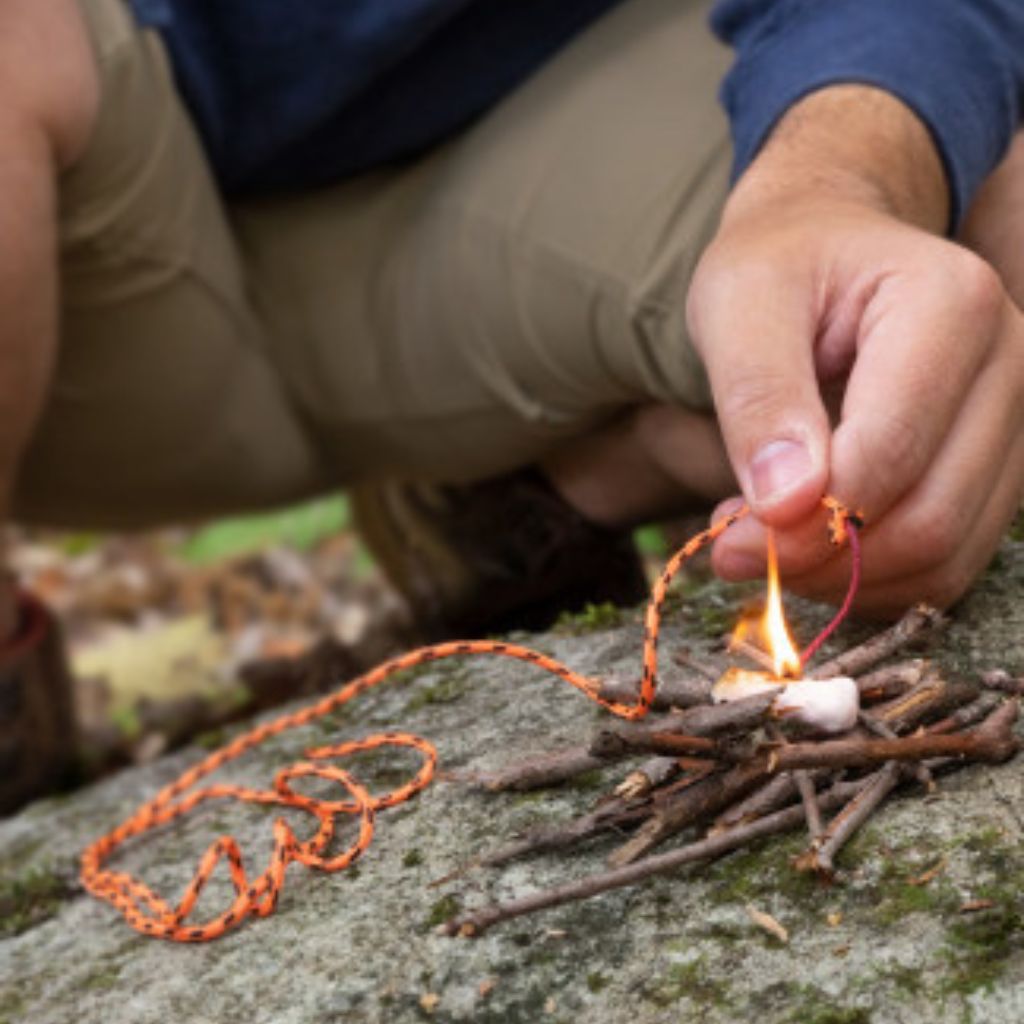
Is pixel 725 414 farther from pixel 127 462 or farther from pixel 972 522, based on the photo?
pixel 127 462

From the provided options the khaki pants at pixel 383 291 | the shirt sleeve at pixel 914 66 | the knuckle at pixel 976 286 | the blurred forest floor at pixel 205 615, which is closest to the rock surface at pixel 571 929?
the knuckle at pixel 976 286

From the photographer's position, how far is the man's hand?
1797 mm

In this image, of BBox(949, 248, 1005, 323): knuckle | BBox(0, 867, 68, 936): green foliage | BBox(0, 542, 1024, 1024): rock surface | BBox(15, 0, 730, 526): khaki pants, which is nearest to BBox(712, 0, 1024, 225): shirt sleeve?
BBox(15, 0, 730, 526): khaki pants

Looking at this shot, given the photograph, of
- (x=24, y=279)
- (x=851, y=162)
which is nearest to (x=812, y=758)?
(x=851, y=162)

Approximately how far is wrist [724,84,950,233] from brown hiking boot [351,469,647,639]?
1274mm

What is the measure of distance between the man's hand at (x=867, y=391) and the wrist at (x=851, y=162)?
8 cm

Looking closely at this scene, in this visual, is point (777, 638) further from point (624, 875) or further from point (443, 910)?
point (443, 910)

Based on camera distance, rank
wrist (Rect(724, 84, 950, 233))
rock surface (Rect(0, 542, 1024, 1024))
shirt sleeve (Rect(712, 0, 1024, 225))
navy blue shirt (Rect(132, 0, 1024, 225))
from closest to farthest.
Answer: rock surface (Rect(0, 542, 1024, 1024)) < wrist (Rect(724, 84, 950, 233)) < shirt sleeve (Rect(712, 0, 1024, 225)) < navy blue shirt (Rect(132, 0, 1024, 225))

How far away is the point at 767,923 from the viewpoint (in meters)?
1.59

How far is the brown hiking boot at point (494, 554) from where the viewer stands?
3.55 m

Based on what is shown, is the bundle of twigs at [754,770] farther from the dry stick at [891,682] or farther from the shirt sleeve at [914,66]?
the shirt sleeve at [914,66]

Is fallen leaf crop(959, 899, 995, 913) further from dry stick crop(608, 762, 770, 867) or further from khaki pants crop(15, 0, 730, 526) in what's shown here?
khaki pants crop(15, 0, 730, 526)

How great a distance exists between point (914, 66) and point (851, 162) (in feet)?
0.93

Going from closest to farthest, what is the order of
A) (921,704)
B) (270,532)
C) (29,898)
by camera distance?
(921,704) < (29,898) < (270,532)
